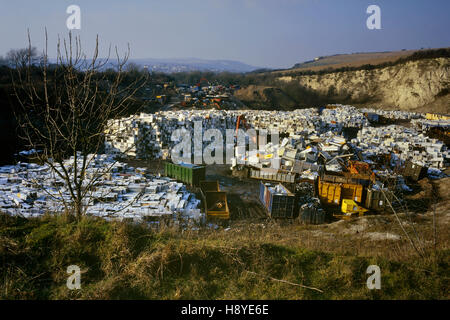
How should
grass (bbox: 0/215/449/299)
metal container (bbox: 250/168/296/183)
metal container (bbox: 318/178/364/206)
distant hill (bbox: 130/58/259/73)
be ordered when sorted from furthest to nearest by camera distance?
distant hill (bbox: 130/58/259/73), metal container (bbox: 250/168/296/183), metal container (bbox: 318/178/364/206), grass (bbox: 0/215/449/299)

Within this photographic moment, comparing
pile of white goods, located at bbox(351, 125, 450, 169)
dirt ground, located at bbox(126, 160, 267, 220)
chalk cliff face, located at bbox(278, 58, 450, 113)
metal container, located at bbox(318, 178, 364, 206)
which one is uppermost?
chalk cliff face, located at bbox(278, 58, 450, 113)

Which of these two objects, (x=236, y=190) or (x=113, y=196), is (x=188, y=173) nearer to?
(x=236, y=190)

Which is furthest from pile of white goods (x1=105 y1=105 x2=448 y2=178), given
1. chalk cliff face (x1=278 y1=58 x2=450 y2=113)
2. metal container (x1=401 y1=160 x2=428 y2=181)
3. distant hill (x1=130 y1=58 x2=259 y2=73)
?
distant hill (x1=130 y1=58 x2=259 y2=73)

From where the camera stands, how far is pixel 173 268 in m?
3.27

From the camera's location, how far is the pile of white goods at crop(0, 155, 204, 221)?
7.39 metres

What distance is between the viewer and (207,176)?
503 inches

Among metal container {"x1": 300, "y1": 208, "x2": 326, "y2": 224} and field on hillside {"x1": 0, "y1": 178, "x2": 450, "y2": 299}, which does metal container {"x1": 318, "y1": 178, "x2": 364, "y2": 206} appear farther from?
field on hillside {"x1": 0, "y1": 178, "x2": 450, "y2": 299}

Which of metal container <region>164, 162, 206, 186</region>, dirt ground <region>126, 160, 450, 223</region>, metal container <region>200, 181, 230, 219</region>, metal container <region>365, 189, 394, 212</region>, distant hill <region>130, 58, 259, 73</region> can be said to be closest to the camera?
metal container <region>200, 181, 230, 219</region>

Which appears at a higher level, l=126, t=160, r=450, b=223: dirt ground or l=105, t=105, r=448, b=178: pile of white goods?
l=105, t=105, r=448, b=178: pile of white goods

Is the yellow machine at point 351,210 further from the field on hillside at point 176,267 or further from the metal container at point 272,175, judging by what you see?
the field on hillside at point 176,267

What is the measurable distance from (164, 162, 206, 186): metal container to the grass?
288 inches

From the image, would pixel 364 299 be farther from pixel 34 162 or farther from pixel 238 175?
pixel 34 162

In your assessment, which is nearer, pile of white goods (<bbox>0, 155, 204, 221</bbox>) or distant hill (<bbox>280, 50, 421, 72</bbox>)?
pile of white goods (<bbox>0, 155, 204, 221</bbox>)

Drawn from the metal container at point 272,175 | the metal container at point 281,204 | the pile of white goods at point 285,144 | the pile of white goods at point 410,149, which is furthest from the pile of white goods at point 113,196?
the pile of white goods at point 410,149
